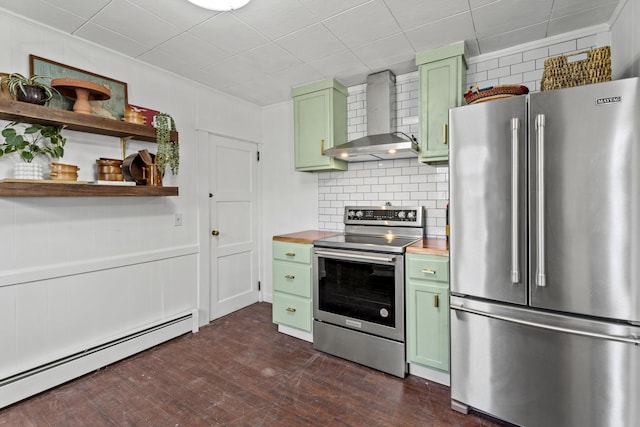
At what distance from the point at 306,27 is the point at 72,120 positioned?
1.69 meters

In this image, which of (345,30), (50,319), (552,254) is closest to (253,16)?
(345,30)

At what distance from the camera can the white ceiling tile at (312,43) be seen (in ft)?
7.29

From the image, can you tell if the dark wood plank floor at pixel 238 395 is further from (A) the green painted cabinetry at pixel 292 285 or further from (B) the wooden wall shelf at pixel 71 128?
(B) the wooden wall shelf at pixel 71 128

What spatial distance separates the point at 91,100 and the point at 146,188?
2.39 ft

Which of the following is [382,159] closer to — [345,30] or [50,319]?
[345,30]

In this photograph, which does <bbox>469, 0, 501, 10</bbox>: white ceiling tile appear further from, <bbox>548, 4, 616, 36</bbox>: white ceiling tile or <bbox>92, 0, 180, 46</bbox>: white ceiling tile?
<bbox>92, 0, 180, 46</bbox>: white ceiling tile

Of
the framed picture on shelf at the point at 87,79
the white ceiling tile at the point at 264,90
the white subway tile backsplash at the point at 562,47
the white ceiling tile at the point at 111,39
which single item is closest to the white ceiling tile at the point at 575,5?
the white subway tile backsplash at the point at 562,47

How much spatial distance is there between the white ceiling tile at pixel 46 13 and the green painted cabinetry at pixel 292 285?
2182mm

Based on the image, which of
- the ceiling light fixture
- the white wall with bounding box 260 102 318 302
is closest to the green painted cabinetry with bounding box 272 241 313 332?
the white wall with bounding box 260 102 318 302

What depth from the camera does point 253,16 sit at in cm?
200

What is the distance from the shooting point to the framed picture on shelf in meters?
2.09

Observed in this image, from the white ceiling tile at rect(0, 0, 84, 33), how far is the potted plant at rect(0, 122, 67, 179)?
68cm

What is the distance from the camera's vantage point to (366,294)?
8.05 feet

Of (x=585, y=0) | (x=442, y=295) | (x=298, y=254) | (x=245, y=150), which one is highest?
(x=585, y=0)
